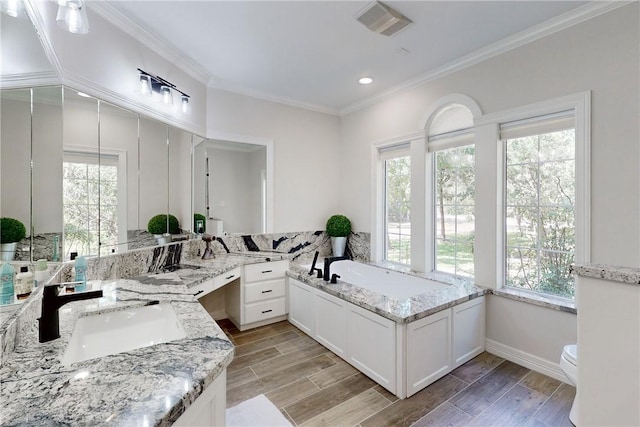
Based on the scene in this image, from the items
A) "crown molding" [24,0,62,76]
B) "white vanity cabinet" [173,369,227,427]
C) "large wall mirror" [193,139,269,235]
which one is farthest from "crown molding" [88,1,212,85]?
"white vanity cabinet" [173,369,227,427]

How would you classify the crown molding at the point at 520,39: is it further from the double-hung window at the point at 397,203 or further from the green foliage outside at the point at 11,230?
the green foliage outside at the point at 11,230

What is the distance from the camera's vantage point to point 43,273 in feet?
4.46

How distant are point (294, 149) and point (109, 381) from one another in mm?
3407

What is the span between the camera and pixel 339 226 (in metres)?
4.08

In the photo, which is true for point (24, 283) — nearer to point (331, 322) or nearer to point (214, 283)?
point (214, 283)

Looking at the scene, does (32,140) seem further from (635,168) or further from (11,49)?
(635,168)

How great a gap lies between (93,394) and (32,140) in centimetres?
115

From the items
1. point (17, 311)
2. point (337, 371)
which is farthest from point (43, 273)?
point (337, 371)

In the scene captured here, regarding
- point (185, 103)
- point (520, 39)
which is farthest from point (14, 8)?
point (520, 39)

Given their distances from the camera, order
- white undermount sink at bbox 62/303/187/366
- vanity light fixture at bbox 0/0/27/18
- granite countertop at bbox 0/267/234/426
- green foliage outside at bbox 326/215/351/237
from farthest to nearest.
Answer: green foliage outside at bbox 326/215/351/237 < white undermount sink at bbox 62/303/187/366 < vanity light fixture at bbox 0/0/27/18 < granite countertop at bbox 0/267/234/426

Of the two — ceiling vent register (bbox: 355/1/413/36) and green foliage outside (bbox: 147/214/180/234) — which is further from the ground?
ceiling vent register (bbox: 355/1/413/36)

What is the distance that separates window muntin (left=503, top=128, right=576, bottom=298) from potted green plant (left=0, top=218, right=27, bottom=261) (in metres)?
3.28

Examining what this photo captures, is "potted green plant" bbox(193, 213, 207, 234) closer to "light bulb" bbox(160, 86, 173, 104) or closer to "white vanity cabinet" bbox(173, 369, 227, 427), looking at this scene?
"light bulb" bbox(160, 86, 173, 104)

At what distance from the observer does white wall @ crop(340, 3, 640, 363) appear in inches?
75.9
